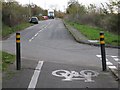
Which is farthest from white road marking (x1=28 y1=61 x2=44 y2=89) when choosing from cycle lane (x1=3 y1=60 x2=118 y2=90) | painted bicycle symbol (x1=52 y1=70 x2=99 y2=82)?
painted bicycle symbol (x1=52 y1=70 x2=99 y2=82)

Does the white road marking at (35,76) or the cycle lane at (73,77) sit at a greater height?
the white road marking at (35,76)

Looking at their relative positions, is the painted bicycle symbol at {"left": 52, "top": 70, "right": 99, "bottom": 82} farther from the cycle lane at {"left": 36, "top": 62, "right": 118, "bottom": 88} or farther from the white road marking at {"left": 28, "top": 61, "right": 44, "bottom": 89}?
the white road marking at {"left": 28, "top": 61, "right": 44, "bottom": 89}

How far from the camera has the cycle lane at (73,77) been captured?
763 centimetres

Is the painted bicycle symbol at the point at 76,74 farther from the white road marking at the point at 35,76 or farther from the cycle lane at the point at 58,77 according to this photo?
the white road marking at the point at 35,76

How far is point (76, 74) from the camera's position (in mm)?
9094

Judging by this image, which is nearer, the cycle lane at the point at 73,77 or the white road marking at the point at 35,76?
the white road marking at the point at 35,76

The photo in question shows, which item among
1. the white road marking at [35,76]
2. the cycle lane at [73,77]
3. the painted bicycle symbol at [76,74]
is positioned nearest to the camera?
the white road marking at [35,76]

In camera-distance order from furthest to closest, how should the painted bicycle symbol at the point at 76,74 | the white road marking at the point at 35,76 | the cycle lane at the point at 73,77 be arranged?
the painted bicycle symbol at the point at 76,74 < the cycle lane at the point at 73,77 < the white road marking at the point at 35,76

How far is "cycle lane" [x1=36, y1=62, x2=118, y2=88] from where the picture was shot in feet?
25.0

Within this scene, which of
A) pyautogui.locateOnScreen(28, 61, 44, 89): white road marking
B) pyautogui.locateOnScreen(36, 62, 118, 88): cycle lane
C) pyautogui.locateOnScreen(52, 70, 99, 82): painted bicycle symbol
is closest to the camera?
pyautogui.locateOnScreen(28, 61, 44, 89): white road marking

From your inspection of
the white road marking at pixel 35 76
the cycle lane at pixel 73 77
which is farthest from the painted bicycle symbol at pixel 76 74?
the white road marking at pixel 35 76

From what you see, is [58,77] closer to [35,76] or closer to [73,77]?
[73,77]

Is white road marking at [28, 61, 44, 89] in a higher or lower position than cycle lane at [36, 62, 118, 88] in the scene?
higher

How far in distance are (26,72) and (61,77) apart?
46.4 inches
